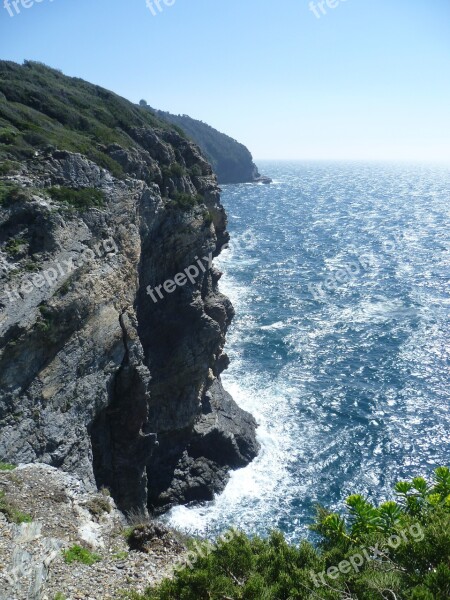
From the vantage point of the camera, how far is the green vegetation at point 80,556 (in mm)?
14481

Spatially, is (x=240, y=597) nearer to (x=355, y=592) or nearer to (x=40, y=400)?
(x=355, y=592)

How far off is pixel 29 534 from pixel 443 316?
59096mm

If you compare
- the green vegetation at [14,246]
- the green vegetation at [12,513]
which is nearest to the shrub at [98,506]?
the green vegetation at [12,513]

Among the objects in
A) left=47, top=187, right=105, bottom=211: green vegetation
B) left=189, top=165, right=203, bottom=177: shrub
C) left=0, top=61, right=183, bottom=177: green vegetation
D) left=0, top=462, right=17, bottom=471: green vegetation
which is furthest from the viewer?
left=189, top=165, right=203, bottom=177: shrub

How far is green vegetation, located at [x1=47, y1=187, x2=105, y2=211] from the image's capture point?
2722 cm

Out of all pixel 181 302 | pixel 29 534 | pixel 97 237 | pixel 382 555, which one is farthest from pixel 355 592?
pixel 181 302

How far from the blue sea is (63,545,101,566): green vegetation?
18.9m

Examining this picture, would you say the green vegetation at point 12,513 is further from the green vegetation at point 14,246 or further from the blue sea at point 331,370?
the blue sea at point 331,370

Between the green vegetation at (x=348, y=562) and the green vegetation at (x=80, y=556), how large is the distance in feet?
12.8

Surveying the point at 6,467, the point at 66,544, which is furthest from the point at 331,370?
the point at 66,544

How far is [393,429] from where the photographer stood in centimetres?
4184

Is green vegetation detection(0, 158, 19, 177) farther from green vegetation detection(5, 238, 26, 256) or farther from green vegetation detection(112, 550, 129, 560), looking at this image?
green vegetation detection(112, 550, 129, 560)

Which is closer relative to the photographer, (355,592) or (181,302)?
Answer: (355,592)

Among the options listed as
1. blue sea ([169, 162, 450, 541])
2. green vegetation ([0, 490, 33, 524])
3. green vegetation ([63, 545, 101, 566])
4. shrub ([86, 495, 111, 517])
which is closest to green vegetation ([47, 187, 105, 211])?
shrub ([86, 495, 111, 517])
